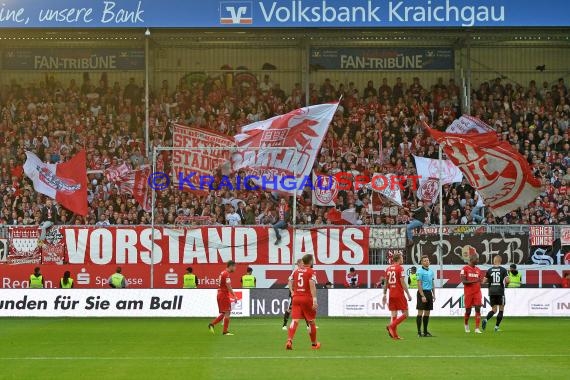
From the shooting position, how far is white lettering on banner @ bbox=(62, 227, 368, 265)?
36281mm

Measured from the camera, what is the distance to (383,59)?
155 ft

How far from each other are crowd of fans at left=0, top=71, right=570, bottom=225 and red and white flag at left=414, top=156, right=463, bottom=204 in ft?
1.58

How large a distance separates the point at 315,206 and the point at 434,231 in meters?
4.99

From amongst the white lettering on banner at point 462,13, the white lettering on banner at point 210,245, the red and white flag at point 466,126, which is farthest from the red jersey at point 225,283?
the white lettering on banner at point 462,13

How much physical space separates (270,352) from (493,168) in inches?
565

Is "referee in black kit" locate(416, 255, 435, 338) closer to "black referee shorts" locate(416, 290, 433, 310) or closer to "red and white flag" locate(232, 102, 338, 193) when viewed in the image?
"black referee shorts" locate(416, 290, 433, 310)

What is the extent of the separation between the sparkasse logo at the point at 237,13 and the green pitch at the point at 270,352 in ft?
40.3

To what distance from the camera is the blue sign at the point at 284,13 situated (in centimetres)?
3716

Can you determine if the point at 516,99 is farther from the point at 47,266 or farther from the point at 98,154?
the point at 47,266

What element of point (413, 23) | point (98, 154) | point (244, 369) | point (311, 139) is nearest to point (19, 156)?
point (98, 154)

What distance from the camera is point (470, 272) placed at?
26266 mm

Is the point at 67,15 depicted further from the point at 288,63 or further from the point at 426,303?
the point at 426,303

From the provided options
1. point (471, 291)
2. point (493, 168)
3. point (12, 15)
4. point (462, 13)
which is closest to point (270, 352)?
point (471, 291)

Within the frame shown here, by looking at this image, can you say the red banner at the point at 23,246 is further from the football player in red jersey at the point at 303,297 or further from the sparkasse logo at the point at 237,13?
the football player in red jersey at the point at 303,297
